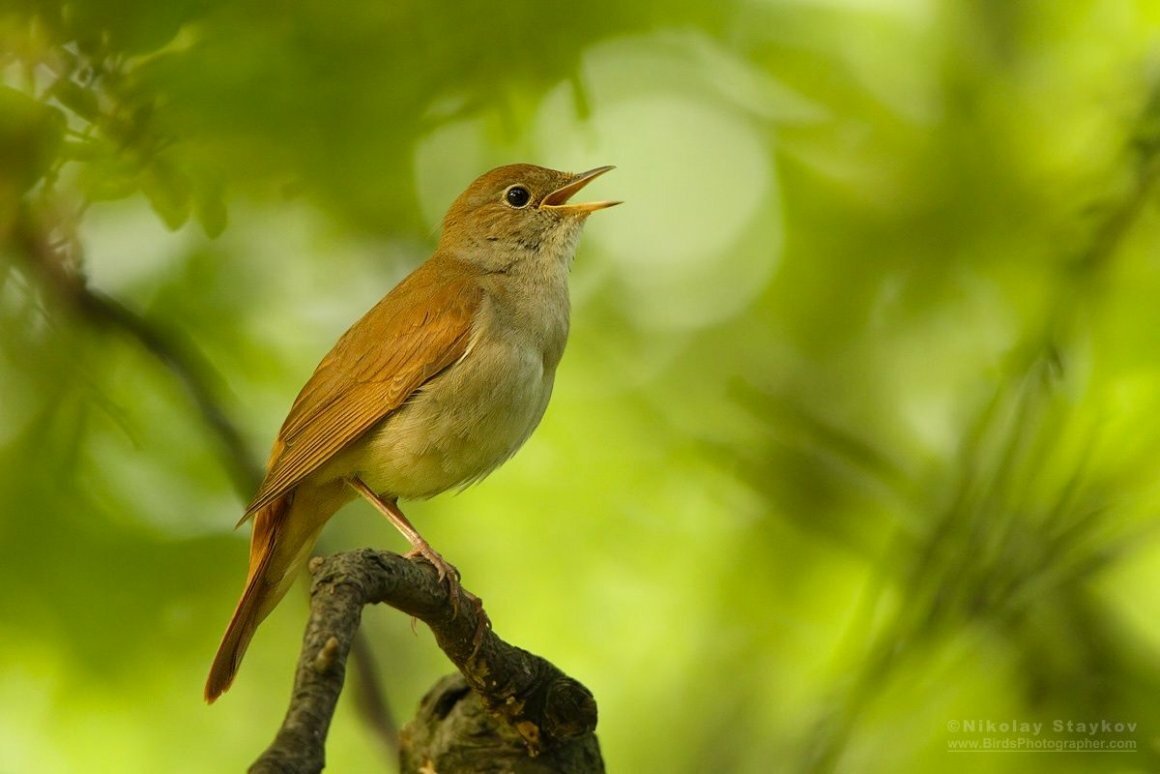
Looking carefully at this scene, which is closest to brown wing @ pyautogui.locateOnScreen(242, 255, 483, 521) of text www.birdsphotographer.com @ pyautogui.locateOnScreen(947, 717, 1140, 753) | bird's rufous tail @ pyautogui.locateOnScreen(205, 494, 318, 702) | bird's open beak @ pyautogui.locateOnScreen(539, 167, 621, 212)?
bird's rufous tail @ pyautogui.locateOnScreen(205, 494, 318, 702)

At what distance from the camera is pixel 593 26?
5090 millimetres

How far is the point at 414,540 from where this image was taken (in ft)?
15.8

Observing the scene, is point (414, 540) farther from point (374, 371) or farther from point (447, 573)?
point (374, 371)

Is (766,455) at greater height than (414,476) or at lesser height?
greater

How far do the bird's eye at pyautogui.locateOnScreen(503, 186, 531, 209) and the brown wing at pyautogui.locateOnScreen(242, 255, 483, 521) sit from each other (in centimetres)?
87

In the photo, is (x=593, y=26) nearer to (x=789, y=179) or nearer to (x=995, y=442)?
(x=789, y=179)

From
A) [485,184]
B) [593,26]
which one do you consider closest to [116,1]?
[593,26]

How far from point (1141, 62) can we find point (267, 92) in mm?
3571

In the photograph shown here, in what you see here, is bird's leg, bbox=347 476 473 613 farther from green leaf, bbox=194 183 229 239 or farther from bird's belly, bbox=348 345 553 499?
green leaf, bbox=194 183 229 239

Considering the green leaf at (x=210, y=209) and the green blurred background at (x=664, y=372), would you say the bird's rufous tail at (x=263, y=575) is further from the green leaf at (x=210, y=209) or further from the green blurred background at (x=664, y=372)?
the green leaf at (x=210, y=209)

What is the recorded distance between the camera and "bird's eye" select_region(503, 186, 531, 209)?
20.1 feet

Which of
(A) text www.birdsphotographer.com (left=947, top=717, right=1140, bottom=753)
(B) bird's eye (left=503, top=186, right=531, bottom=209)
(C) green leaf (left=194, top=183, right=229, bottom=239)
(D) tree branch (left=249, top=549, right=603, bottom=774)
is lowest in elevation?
(D) tree branch (left=249, top=549, right=603, bottom=774)

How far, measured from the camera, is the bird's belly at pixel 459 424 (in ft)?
16.2

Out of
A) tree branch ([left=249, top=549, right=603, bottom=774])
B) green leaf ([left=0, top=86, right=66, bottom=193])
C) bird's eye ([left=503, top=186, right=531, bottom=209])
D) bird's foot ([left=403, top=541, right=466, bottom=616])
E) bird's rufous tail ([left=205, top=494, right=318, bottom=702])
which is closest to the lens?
tree branch ([left=249, top=549, right=603, bottom=774])
